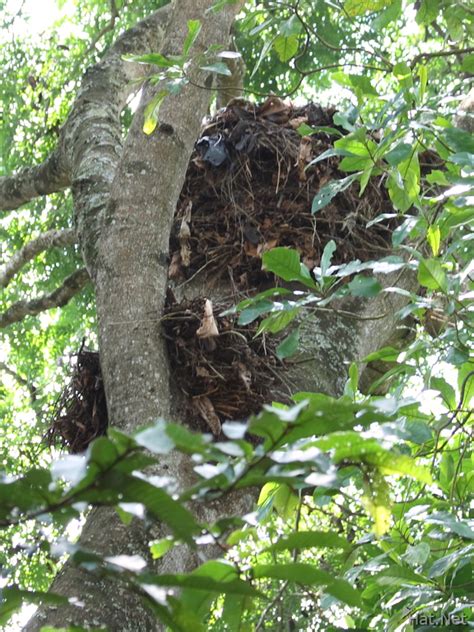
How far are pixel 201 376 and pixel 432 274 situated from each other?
28.5 inches

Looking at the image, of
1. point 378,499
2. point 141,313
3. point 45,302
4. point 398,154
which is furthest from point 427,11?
point 45,302

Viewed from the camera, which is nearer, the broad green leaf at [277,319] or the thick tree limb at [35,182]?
the broad green leaf at [277,319]

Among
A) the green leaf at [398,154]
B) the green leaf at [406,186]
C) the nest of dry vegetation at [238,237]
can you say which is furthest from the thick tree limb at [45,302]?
the green leaf at [398,154]

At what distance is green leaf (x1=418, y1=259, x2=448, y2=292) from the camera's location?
1877mm

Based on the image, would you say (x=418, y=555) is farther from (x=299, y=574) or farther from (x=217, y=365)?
(x=299, y=574)

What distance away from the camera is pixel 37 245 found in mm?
4602

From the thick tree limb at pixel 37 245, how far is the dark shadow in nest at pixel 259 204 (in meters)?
1.16

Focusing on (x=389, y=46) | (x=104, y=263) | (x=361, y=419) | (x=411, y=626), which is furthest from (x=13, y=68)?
(x=361, y=419)

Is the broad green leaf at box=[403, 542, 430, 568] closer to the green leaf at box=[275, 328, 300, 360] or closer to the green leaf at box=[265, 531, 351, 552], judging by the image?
the green leaf at box=[275, 328, 300, 360]

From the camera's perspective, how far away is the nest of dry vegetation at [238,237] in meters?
2.39

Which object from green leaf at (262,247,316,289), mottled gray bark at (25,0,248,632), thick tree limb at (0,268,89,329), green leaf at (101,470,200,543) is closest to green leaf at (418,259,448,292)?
green leaf at (262,247,316,289)

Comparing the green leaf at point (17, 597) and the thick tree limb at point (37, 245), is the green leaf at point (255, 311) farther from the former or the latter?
the thick tree limb at point (37, 245)

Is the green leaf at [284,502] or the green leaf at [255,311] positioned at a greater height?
the green leaf at [255,311]

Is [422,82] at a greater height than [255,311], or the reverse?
[422,82]
